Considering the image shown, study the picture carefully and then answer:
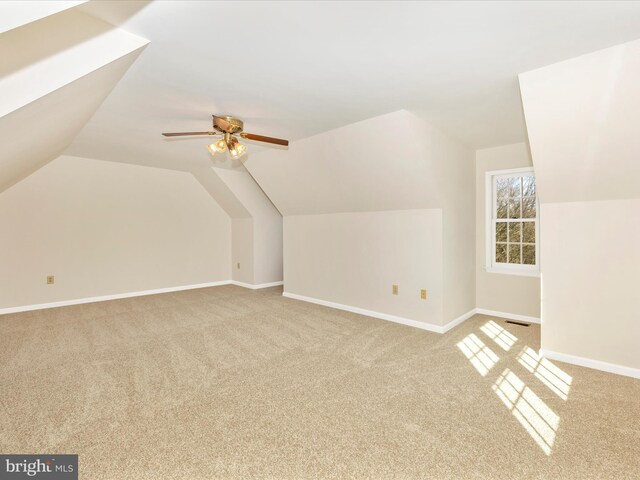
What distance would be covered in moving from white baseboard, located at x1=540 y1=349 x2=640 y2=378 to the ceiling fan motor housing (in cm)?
352

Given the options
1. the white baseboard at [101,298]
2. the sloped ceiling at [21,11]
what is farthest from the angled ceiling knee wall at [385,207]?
the white baseboard at [101,298]

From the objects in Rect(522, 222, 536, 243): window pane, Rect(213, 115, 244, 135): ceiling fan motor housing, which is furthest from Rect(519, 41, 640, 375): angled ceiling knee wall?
Rect(213, 115, 244, 135): ceiling fan motor housing

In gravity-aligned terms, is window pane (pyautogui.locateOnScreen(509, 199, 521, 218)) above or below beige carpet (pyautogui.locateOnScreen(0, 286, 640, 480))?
above

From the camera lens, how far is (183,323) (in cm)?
401

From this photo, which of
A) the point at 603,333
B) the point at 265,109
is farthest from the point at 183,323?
the point at 603,333

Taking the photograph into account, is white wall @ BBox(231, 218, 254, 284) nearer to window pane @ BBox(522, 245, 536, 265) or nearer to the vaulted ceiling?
the vaulted ceiling

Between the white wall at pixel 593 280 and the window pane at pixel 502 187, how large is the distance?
53.4 inches

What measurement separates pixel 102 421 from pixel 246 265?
4.51 m

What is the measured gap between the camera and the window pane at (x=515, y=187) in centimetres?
410

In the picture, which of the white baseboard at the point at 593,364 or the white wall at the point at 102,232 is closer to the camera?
the white baseboard at the point at 593,364

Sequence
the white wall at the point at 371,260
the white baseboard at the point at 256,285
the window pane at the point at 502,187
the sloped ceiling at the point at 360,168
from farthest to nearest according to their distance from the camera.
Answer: the white baseboard at the point at 256,285
the window pane at the point at 502,187
the white wall at the point at 371,260
the sloped ceiling at the point at 360,168

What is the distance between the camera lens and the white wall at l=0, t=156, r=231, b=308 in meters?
4.57

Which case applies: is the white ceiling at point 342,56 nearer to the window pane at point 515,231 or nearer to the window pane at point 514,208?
the window pane at point 514,208

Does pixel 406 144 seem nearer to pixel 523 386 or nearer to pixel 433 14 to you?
pixel 433 14
